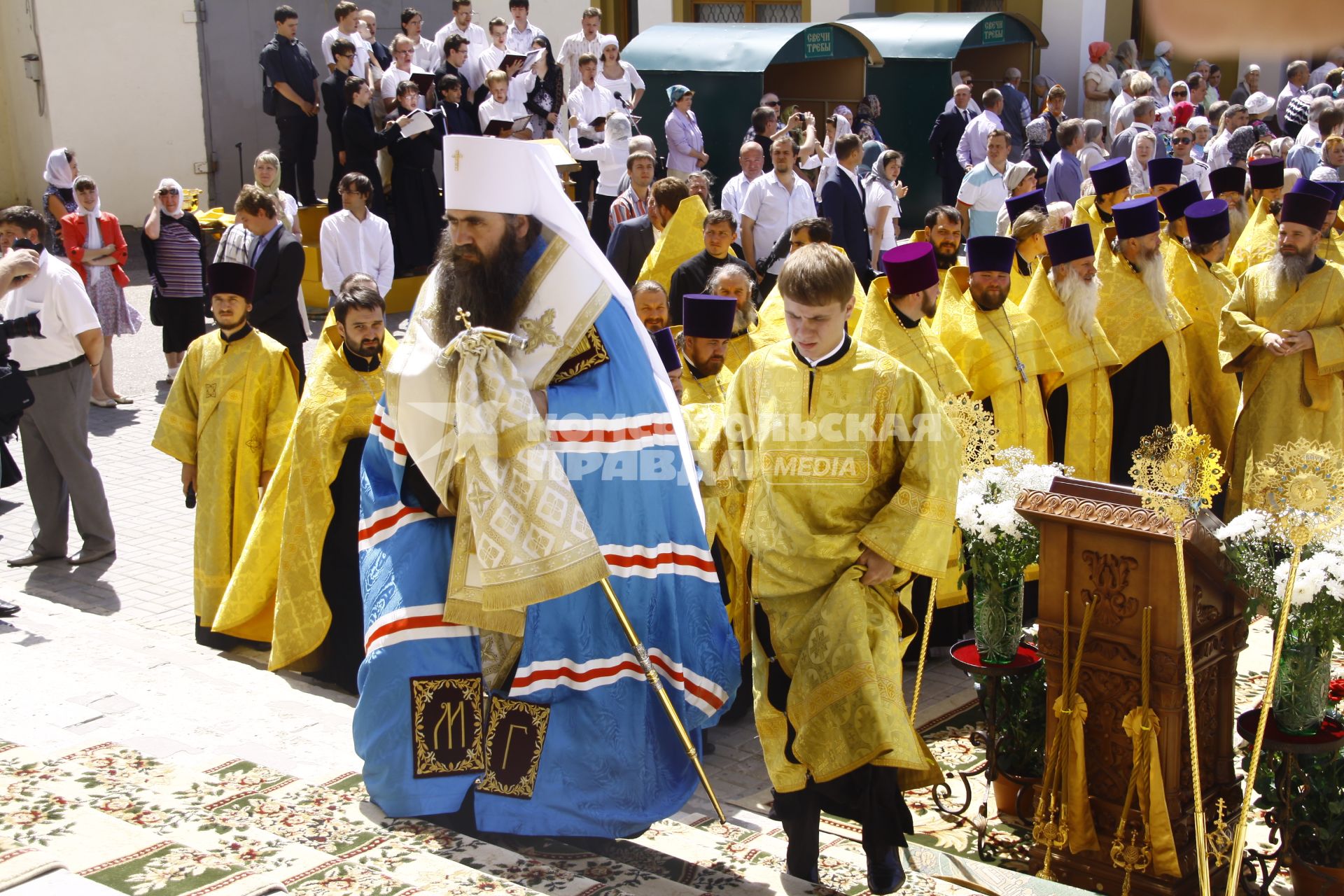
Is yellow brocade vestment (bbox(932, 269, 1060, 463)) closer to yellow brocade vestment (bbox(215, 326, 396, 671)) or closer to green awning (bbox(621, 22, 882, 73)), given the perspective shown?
yellow brocade vestment (bbox(215, 326, 396, 671))

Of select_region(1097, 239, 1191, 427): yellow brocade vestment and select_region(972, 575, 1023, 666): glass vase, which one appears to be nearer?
select_region(972, 575, 1023, 666): glass vase

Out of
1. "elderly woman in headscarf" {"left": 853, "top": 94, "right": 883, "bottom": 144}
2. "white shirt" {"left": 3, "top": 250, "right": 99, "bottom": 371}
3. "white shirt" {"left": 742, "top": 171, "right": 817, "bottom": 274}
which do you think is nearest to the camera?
"white shirt" {"left": 3, "top": 250, "right": 99, "bottom": 371}

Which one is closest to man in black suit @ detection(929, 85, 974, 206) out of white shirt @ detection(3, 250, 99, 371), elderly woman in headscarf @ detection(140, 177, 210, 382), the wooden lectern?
elderly woman in headscarf @ detection(140, 177, 210, 382)

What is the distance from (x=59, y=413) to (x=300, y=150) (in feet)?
24.9

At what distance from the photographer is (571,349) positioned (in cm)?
459

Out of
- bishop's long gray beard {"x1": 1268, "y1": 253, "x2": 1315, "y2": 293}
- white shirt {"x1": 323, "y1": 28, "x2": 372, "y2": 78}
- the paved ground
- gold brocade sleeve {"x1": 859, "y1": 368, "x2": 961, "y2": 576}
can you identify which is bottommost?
the paved ground

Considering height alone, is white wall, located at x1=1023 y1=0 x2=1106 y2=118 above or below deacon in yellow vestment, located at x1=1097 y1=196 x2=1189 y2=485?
above

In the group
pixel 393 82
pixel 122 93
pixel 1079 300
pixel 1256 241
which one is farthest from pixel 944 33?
pixel 1079 300

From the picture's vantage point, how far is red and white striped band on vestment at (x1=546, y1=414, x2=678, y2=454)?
4543 mm

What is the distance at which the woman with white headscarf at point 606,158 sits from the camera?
495 inches

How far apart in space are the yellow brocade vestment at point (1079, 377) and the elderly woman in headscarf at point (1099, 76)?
7816 millimetres

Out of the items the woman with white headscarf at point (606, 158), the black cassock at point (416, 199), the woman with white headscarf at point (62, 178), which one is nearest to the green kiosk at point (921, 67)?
the woman with white headscarf at point (606, 158)

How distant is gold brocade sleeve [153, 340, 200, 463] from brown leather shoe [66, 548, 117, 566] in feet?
4.68

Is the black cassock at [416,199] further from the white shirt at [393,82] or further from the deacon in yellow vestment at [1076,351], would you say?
the deacon in yellow vestment at [1076,351]
